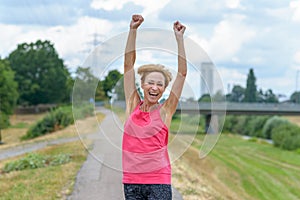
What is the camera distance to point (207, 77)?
6.61 metres

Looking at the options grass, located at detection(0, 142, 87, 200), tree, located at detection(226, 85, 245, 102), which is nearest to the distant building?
grass, located at detection(0, 142, 87, 200)

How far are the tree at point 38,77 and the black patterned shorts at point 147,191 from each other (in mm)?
88900

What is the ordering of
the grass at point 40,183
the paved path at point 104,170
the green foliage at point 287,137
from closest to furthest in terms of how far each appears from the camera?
the paved path at point 104,170 → the grass at point 40,183 → the green foliage at point 287,137

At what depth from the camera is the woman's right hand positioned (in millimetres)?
5234

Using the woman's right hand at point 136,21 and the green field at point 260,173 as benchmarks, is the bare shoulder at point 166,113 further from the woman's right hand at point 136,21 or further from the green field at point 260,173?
the green field at point 260,173

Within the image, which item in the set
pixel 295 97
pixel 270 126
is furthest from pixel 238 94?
pixel 270 126

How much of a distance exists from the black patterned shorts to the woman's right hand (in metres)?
1.63

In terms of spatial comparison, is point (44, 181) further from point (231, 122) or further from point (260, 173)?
→ point (231, 122)

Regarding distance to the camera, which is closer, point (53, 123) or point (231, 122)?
point (53, 123)

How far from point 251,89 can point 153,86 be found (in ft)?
308

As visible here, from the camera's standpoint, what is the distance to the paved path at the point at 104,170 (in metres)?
6.43

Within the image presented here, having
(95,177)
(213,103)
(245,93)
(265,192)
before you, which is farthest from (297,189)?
(245,93)

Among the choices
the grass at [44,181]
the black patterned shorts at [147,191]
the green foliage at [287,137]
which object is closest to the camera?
the black patterned shorts at [147,191]

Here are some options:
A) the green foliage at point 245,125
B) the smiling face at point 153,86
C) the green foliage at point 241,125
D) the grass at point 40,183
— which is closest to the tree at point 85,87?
the smiling face at point 153,86
